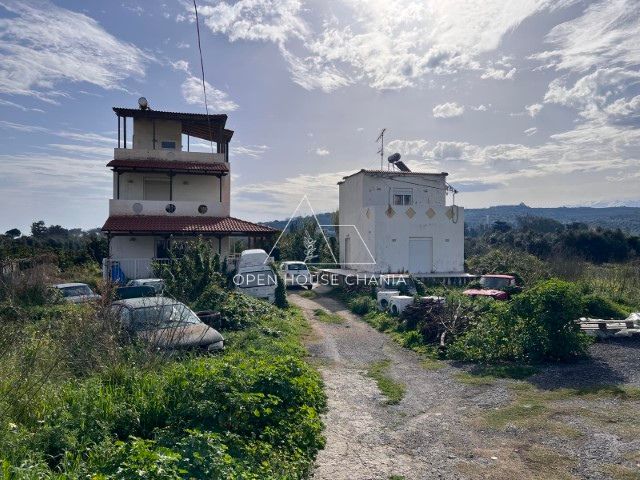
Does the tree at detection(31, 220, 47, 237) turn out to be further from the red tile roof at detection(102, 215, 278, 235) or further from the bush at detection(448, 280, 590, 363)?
the bush at detection(448, 280, 590, 363)

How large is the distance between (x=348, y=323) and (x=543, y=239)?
33329 mm

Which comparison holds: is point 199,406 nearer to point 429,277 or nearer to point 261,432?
point 261,432

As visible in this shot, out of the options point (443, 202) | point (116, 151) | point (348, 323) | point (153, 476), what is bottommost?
point (348, 323)

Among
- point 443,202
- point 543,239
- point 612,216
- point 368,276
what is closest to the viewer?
point 368,276

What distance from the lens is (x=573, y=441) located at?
626 cm

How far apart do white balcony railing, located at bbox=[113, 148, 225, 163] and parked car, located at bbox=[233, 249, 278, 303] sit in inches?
327

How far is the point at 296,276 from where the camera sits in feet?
87.7

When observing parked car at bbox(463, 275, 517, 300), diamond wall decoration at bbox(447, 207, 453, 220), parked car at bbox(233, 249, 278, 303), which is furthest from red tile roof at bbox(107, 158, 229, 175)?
parked car at bbox(463, 275, 517, 300)

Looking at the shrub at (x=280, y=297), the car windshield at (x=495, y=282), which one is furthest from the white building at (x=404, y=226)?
the shrub at (x=280, y=297)

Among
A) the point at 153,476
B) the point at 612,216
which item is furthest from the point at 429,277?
the point at 612,216

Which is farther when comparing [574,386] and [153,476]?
[574,386]

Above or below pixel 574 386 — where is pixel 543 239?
above

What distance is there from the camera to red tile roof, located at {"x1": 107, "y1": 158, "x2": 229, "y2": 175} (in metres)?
24.1

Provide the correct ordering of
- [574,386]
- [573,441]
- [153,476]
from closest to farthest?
[153,476]
[573,441]
[574,386]
